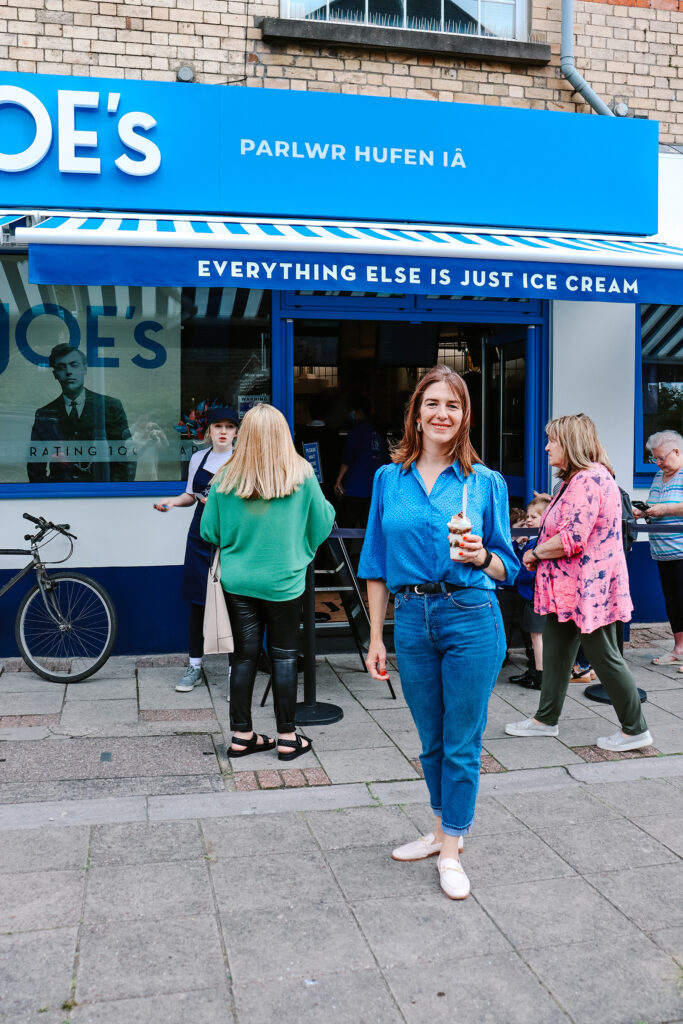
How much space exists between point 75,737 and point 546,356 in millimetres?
4843

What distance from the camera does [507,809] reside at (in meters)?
4.30

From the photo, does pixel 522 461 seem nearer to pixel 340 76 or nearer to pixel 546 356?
pixel 546 356

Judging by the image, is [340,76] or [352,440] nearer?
[340,76]

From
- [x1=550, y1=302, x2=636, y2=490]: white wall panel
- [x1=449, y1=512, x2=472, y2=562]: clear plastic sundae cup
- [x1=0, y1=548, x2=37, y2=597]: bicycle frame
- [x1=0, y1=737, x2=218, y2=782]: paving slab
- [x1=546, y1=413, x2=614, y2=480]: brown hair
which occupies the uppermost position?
[x1=550, y1=302, x2=636, y2=490]: white wall panel

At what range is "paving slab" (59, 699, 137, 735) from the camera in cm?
549

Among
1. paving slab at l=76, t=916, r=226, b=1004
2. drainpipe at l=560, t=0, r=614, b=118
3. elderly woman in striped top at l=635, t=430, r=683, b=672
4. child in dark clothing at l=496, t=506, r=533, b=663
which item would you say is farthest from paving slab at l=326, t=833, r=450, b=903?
drainpipe at l=560, t=0, r=614, b=118

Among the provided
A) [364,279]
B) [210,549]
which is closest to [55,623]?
[210,549]

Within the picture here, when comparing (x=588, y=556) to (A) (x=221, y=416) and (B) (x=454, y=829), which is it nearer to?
(B) (x=454, y=829)

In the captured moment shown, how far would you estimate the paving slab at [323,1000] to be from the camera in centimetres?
276

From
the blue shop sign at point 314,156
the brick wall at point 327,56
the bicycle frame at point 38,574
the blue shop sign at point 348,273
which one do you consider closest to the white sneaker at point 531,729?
the blue shop sign at point 348,273

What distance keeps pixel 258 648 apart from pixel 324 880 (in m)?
1.56

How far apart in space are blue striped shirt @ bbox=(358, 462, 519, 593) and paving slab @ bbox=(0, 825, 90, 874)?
1677 millimetres

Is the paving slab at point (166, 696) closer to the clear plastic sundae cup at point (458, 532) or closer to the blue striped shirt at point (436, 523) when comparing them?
the blue striped shirt at point (436, 523)

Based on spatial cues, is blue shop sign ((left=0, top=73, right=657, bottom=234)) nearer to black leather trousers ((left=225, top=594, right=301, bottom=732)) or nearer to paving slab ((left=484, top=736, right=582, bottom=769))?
black leather trousers ((left=225, top=594, right=301, bottom=732))
